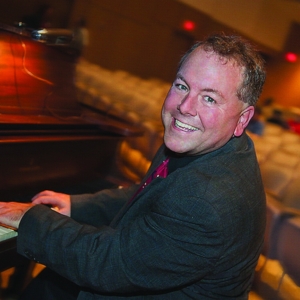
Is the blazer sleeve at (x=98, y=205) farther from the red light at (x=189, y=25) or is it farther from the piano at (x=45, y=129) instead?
the red light at (x=189, y=25)

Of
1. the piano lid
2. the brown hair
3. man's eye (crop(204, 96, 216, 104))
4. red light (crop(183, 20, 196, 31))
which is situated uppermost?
red light (crop(183, 20, 196, 31))

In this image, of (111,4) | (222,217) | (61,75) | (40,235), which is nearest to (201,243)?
(222,217)

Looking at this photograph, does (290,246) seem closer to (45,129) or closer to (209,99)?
(209,99)

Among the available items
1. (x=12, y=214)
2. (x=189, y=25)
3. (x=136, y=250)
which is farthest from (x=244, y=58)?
(x=189, y=25)

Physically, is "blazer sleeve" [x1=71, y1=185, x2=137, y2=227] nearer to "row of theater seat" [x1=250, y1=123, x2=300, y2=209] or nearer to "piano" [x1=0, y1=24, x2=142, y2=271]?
"piano" [x1=0, y1=24, x2=142, y2=271]

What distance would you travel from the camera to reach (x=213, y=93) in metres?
1.23

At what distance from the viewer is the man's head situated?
48.3 inches

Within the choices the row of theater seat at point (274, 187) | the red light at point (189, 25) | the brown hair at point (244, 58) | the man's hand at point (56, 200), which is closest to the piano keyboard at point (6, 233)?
the man's hand at point (56, 200)

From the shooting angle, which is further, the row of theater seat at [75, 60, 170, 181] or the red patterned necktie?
the row of theater seat at [75, 60, 170, 181]

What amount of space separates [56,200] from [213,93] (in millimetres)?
844

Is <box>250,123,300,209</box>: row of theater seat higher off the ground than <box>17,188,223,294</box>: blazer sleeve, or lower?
lower

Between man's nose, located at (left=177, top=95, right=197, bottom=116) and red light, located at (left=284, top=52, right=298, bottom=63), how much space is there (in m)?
14.2

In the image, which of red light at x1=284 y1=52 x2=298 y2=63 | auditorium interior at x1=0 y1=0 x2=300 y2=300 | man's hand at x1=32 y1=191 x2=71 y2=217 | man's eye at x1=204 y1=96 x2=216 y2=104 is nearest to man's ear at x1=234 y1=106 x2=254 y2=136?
man's eye at x1=204 y1=96 x2=216 y2=104

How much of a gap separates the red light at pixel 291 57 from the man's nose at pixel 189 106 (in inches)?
558
